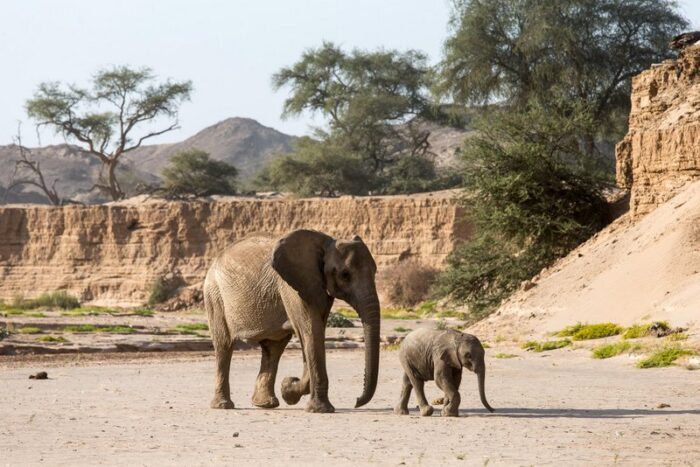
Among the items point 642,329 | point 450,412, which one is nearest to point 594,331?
point 642,329

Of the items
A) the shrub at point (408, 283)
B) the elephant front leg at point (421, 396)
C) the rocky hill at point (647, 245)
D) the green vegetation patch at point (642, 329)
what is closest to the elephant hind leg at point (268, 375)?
the elephant front leg at point (421, 396)

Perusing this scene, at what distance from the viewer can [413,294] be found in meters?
47.7

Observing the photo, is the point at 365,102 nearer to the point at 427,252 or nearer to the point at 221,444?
the point at 427,252

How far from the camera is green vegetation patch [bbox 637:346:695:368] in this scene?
2039 cm

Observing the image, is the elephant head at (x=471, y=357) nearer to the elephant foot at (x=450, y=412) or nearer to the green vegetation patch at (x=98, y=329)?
the elephant foot at (x=450, y=412)

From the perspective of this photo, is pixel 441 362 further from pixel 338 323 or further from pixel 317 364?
pixel 338 323

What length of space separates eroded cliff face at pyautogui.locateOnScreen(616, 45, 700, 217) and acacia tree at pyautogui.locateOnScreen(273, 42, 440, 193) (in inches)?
1412

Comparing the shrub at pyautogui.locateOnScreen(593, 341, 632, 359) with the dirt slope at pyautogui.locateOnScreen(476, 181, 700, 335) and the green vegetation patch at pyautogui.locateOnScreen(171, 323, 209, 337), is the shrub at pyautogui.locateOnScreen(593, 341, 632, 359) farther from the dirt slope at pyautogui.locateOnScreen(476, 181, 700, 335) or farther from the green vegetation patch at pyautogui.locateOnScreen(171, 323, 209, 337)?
the green vegetation patch at pyautogui.locateOnScreen(171, 323, 209, 337)

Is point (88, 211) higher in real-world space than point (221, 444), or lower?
higher

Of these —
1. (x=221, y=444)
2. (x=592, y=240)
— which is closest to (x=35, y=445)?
(x=221, y=444)

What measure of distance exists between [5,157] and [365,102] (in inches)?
3206

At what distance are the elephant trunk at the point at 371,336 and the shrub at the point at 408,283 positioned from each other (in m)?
34.2

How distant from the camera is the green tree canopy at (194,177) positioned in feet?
213

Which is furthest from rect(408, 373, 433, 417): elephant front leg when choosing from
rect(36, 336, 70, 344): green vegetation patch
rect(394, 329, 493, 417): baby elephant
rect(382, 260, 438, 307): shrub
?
rect(382, 260, 438, 307): shrub
